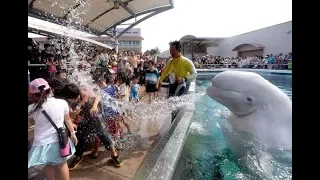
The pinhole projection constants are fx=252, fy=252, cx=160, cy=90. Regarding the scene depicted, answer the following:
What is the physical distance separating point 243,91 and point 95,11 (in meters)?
9.03

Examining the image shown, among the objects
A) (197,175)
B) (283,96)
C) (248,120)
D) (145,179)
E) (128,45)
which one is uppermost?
(128,45)

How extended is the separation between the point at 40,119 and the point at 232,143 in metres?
2.61

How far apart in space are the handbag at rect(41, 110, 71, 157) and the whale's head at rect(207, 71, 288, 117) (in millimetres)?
2317

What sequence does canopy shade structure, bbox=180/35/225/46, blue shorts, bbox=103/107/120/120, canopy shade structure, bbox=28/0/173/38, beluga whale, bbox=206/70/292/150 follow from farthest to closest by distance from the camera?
canopy shade structure, bbox=180/35/225/46 → canopy shade structure, bbox=28/0/173/38 → blue shorts, bbox=103/107/120/120 → beluga whale, bbox=206/70/292/150

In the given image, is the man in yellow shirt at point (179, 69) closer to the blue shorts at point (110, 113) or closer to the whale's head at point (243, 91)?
the whale's head at point (243, 91)

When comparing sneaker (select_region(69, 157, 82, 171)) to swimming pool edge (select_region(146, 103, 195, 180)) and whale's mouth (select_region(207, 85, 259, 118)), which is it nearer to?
swimming pool edge (select_region(146, 103, 195, 180))

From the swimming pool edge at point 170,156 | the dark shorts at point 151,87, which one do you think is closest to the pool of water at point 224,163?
the swimming pool edge at point 170,156

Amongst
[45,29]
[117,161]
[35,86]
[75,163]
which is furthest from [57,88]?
[45,29]

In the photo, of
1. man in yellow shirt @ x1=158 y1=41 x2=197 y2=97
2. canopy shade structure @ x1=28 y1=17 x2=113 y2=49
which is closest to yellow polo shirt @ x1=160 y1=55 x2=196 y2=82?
man in yellow shirt @ x1=158 y1=41 x2=197 y2=97

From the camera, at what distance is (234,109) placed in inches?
150

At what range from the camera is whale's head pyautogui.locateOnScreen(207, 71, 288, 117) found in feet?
11.7
